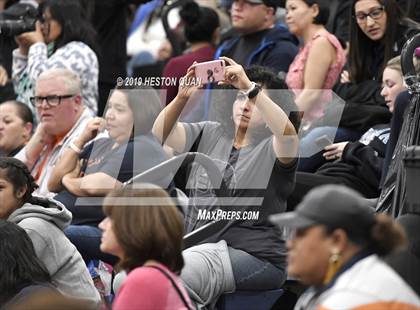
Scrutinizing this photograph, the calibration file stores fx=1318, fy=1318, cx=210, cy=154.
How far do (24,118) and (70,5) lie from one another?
2.87 feet

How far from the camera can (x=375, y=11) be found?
304 inches

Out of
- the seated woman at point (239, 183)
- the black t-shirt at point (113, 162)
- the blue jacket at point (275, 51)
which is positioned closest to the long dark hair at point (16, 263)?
the seated woman at point (239, 183)

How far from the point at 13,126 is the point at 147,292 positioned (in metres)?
4.19

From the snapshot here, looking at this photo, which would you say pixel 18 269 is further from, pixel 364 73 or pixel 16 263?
pixel 364 73

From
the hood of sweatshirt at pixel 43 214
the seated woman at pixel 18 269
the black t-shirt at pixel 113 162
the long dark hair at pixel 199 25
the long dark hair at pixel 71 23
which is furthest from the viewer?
the long dark hair at pixel 199 25

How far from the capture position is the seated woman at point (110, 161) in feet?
22.5

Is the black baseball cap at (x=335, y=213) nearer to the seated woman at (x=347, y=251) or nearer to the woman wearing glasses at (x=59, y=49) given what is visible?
the seated woman at (x=347, y=251)

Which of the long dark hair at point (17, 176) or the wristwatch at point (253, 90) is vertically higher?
the wristwatch at point (253, 90)

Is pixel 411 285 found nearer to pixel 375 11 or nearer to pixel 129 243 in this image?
pixel 129 243

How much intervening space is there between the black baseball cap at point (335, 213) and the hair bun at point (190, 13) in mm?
5532

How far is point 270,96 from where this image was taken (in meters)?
6.41

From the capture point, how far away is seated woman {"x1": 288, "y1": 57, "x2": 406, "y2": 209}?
277 inches

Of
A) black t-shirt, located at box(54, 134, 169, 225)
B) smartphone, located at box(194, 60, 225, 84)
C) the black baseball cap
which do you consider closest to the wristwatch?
smartphone, located at box(194, 60, 225, 84)

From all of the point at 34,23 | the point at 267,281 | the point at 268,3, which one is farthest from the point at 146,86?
the point at 34,23
